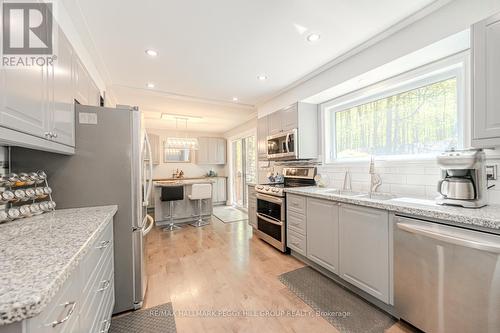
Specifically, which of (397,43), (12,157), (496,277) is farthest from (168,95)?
(496,277)

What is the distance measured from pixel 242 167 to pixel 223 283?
165 inches

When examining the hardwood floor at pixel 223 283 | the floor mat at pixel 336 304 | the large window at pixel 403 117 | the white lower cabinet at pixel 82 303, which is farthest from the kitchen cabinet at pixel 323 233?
the white lower cabinet at pixel 82 303

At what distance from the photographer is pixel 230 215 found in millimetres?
5281

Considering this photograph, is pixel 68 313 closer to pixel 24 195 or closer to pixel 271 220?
pixel 24 195

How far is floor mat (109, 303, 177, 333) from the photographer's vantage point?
1.62 meters

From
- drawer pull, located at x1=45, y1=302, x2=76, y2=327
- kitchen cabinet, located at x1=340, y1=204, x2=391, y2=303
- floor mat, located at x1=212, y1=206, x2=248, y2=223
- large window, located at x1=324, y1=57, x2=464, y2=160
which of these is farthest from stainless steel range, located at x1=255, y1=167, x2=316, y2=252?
drawer pull, located at x1=45, y1=302, x2=76, y2=327

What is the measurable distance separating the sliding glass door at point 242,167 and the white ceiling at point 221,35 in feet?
9.23

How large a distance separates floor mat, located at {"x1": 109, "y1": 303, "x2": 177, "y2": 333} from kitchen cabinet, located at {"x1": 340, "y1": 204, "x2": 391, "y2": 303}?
1.67m

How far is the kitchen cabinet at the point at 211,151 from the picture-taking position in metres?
6.66

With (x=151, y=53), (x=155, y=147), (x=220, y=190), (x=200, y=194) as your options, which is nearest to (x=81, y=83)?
(x=151, y=53)

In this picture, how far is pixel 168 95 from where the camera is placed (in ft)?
11.7

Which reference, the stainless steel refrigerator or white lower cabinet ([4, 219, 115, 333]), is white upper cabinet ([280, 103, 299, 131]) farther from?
white lower cabinet ([4, 219, 115, 333])

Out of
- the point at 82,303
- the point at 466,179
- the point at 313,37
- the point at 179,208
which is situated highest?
the point at 313,37

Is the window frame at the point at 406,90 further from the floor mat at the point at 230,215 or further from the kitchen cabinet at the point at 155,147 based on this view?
→ the kitchen cabinet at the point at 155,147
